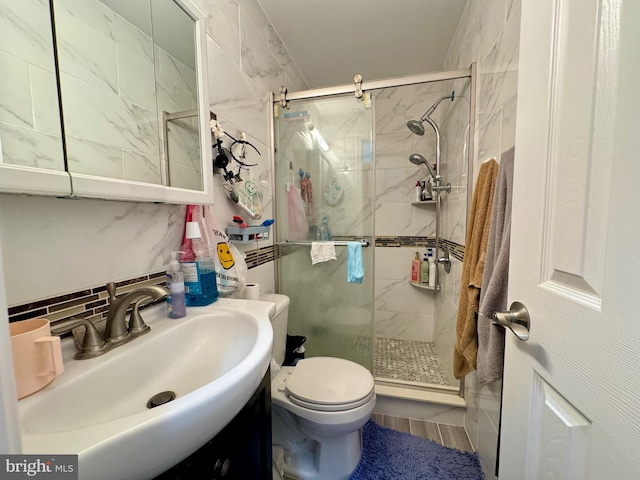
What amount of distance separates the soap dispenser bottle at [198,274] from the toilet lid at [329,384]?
584 mm

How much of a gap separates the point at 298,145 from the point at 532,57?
134 centimetres

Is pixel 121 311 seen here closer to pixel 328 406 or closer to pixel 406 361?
pixel 328 406

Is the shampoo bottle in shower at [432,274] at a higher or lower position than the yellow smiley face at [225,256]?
lower

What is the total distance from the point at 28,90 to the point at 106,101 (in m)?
0.17

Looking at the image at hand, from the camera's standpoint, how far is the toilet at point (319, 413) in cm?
104

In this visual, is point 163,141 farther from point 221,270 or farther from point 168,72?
point 221,270

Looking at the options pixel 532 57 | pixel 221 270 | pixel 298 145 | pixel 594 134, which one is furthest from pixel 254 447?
pixel 298 145

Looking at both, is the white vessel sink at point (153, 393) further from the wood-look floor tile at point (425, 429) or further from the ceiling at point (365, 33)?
the ceiling at point (365, 33)

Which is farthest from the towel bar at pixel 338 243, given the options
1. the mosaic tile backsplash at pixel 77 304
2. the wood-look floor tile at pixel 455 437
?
the wood-look floor tile at pixel 455 437

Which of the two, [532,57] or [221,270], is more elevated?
[532,57]

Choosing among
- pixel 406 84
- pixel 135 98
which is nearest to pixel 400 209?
pixel 406 84

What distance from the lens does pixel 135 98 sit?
0.73 meters

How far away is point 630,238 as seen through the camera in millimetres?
325

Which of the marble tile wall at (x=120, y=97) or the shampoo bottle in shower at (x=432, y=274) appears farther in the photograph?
the shampoo bottle in shower at (x=432, y=274)
